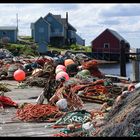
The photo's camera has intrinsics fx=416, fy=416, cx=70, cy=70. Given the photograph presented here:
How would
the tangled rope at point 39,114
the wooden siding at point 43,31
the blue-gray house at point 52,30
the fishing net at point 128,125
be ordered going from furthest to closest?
the blue-gray house at point 52,30 → the wooden siding at point 43,31 → the tangled rope at point 39,114 → the fishing net at point 128,125

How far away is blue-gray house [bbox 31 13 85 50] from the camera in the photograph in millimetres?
75188

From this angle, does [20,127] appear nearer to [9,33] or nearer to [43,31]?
[9,33]

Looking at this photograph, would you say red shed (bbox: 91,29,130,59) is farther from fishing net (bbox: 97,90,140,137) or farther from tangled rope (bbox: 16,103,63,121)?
fishing net (bbox: 97,90,140,137)

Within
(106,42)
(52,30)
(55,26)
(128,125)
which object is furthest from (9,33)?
(128,125)

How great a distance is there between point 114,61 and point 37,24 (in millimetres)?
19475

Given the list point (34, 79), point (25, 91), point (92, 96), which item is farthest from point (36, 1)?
point (34, 79)

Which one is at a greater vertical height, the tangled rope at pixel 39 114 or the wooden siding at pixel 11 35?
the wooden siding at pixel 11 35

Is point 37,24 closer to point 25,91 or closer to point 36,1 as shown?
point 25,91

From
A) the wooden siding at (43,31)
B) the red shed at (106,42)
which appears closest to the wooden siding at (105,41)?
the red shed at (106,42)

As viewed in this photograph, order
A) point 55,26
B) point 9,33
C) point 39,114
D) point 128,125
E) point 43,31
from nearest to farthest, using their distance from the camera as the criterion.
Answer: point 128,125
point 39,114
point 9,33
point 43,31
point 55,26

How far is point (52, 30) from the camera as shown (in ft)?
250

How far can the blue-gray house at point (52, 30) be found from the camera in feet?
247

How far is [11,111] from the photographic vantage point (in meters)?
10.1

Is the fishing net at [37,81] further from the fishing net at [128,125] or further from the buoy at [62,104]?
the fishing net at [128,125]
